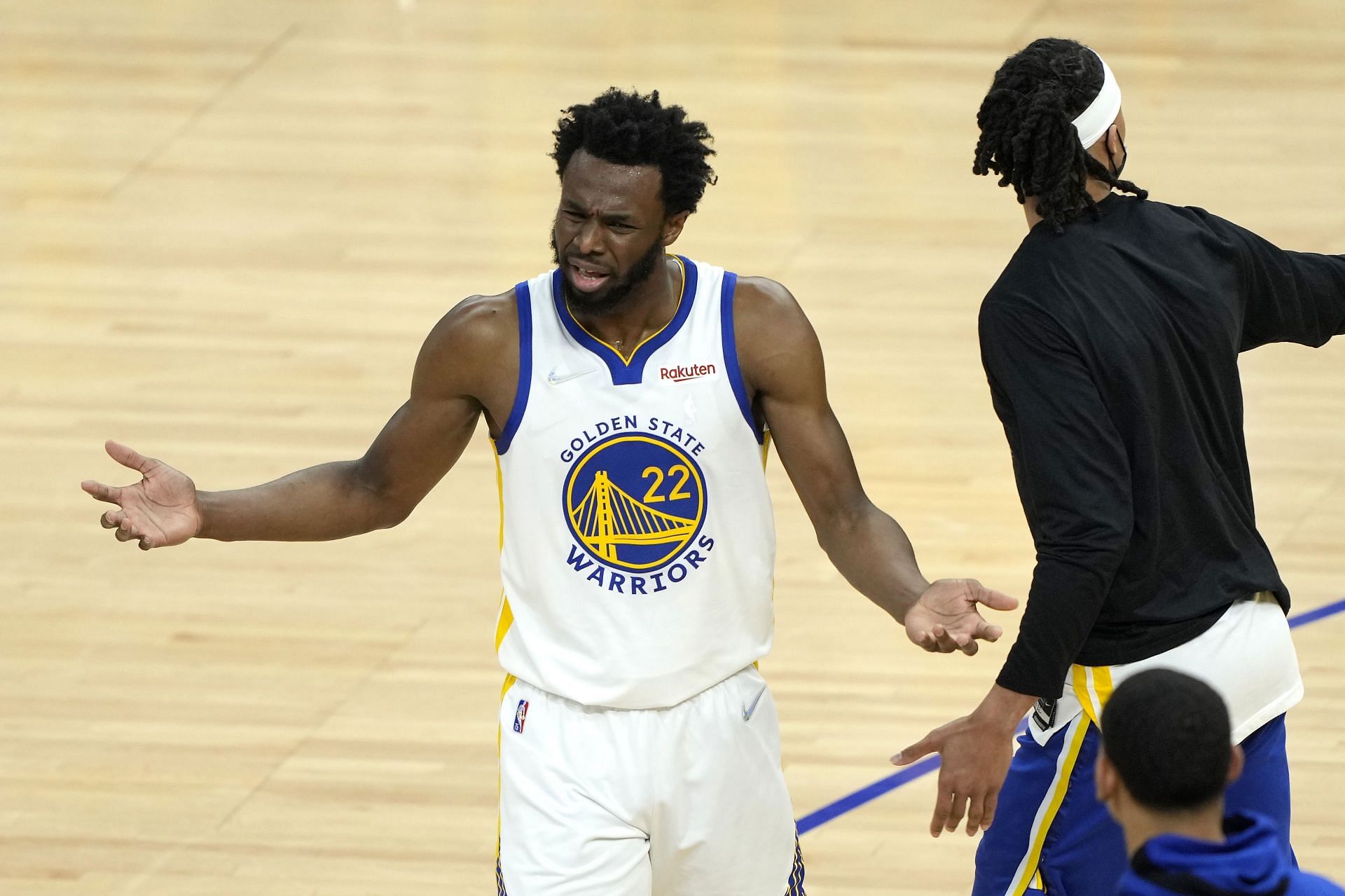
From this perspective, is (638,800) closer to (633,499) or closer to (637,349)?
(633,499)

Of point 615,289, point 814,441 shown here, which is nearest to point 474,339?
point 615,289

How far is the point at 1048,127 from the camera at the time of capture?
135 inches

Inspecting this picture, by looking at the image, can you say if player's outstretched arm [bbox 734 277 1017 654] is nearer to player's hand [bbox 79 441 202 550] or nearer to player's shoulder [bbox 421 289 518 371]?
player's shoulder [bbox 421 289 518 371]

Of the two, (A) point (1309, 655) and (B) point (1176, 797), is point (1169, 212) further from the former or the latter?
(A) point (1309, 655)

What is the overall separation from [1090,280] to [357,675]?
10.4 ft

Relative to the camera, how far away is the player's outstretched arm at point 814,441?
3666 millimetres

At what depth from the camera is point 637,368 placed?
12.0 feet

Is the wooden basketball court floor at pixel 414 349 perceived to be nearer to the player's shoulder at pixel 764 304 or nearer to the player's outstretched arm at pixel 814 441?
the player's outstretched arm at pixel 814 441

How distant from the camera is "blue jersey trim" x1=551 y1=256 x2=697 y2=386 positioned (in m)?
3.65

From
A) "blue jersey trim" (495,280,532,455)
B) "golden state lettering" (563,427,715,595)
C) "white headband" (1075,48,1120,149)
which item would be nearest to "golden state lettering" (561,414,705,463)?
"golden state lettering" (563,427,715,595)

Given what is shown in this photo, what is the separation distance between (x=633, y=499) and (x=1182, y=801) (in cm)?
137

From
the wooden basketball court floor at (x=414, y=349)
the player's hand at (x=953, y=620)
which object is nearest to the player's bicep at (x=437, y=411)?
the player's hand at (x=953, y=620)

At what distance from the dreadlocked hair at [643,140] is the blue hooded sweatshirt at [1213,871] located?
1561 mm

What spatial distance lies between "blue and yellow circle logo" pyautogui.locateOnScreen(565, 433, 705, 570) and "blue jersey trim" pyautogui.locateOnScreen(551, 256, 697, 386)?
11 centimetres
